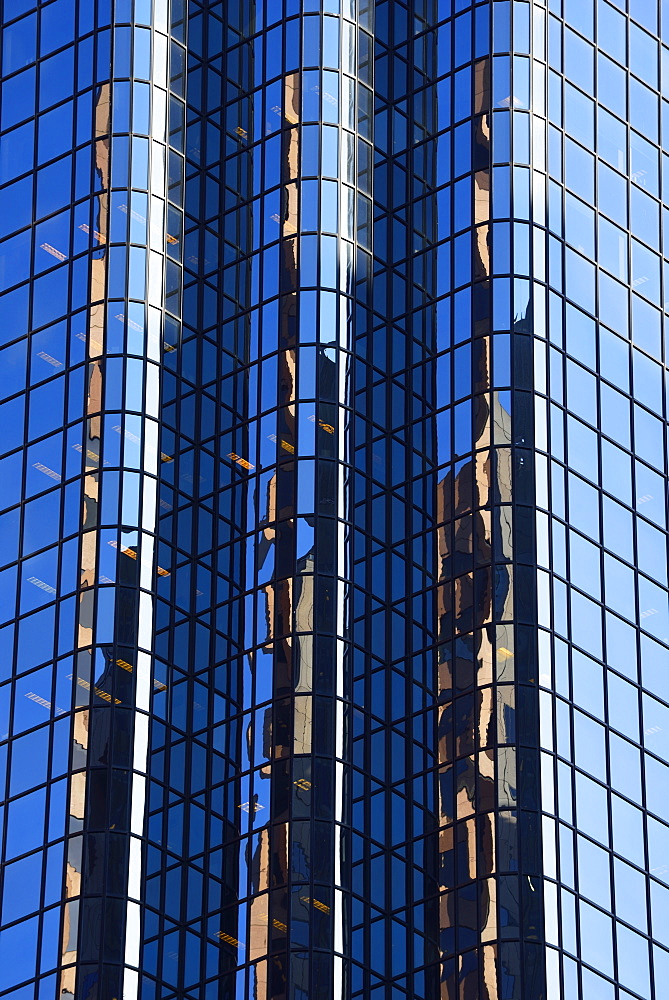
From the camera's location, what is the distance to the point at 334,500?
301 feet

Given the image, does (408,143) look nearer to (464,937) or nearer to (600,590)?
(600,590)

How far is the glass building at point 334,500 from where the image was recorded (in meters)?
85.4

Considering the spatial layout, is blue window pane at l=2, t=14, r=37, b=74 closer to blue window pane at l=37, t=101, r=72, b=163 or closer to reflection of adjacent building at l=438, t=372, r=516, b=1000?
blue window pane at l=37, t=101, r=72, b=163

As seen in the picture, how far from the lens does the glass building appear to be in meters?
85.4

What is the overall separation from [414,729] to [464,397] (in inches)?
508

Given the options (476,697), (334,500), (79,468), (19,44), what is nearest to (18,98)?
(19,44)

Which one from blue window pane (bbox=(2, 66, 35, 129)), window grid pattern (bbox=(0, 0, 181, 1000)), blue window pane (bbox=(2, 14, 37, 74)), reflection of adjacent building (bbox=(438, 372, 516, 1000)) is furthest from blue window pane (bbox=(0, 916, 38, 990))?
blue window pane (bbox=(2, 14, 37, 74))

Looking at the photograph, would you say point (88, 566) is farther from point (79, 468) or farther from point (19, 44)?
point (19, 44)

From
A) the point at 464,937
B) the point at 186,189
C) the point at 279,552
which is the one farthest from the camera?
the point at 186,189

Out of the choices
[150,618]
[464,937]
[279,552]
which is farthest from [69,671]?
[464,937]

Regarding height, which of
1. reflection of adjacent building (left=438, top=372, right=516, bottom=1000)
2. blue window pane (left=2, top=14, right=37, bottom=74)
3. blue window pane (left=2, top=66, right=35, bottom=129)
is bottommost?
reflection of adjacent building (left=438, top=372, right=516, bottom=1000)

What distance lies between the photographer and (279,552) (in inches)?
3580

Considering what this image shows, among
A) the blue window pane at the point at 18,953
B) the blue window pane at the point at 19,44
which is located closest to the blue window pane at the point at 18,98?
the blue window pane at the point at 19,44

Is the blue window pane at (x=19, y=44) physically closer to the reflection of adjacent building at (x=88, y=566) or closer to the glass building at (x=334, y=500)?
the glass building at (x=334, y=500)
